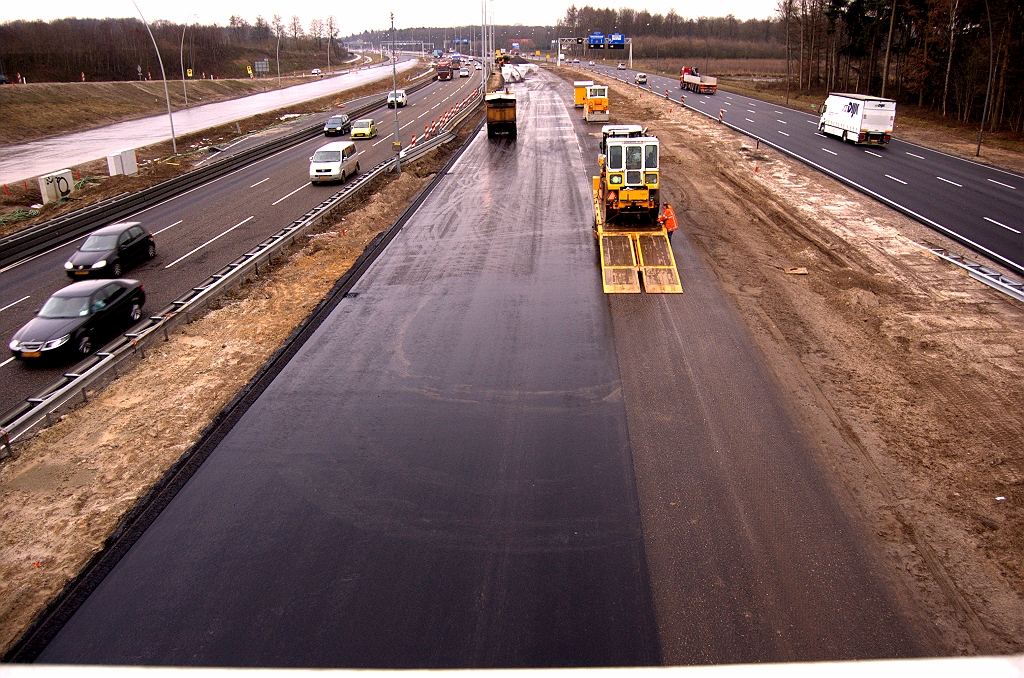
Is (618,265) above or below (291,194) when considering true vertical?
below

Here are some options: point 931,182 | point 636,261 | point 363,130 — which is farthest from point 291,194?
point 931,182

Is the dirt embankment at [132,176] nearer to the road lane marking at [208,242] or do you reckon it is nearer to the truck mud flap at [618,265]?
the road lane marking at [208,242]

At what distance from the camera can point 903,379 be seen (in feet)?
44.8

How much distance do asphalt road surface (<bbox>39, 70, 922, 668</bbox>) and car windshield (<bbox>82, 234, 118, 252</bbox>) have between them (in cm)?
1005

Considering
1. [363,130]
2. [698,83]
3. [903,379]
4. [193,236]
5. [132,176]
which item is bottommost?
[903,379]

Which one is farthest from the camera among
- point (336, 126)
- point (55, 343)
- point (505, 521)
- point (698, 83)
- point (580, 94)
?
point (698, 83)

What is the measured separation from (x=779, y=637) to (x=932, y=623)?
1980 millimetres

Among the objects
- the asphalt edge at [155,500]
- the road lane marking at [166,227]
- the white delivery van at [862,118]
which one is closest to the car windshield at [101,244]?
the road lane marking at [166,227]

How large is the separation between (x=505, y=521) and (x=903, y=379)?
373 inches

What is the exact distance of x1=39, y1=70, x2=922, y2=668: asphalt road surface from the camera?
304 inches

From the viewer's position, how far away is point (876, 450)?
11250mm

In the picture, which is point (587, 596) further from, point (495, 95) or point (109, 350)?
point (495, 95)

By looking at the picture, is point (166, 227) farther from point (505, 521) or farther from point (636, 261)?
point (505, 521)

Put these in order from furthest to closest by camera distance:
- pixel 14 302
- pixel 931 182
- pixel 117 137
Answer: pixel 117 137
pixel 931 182
pixel 14 302
